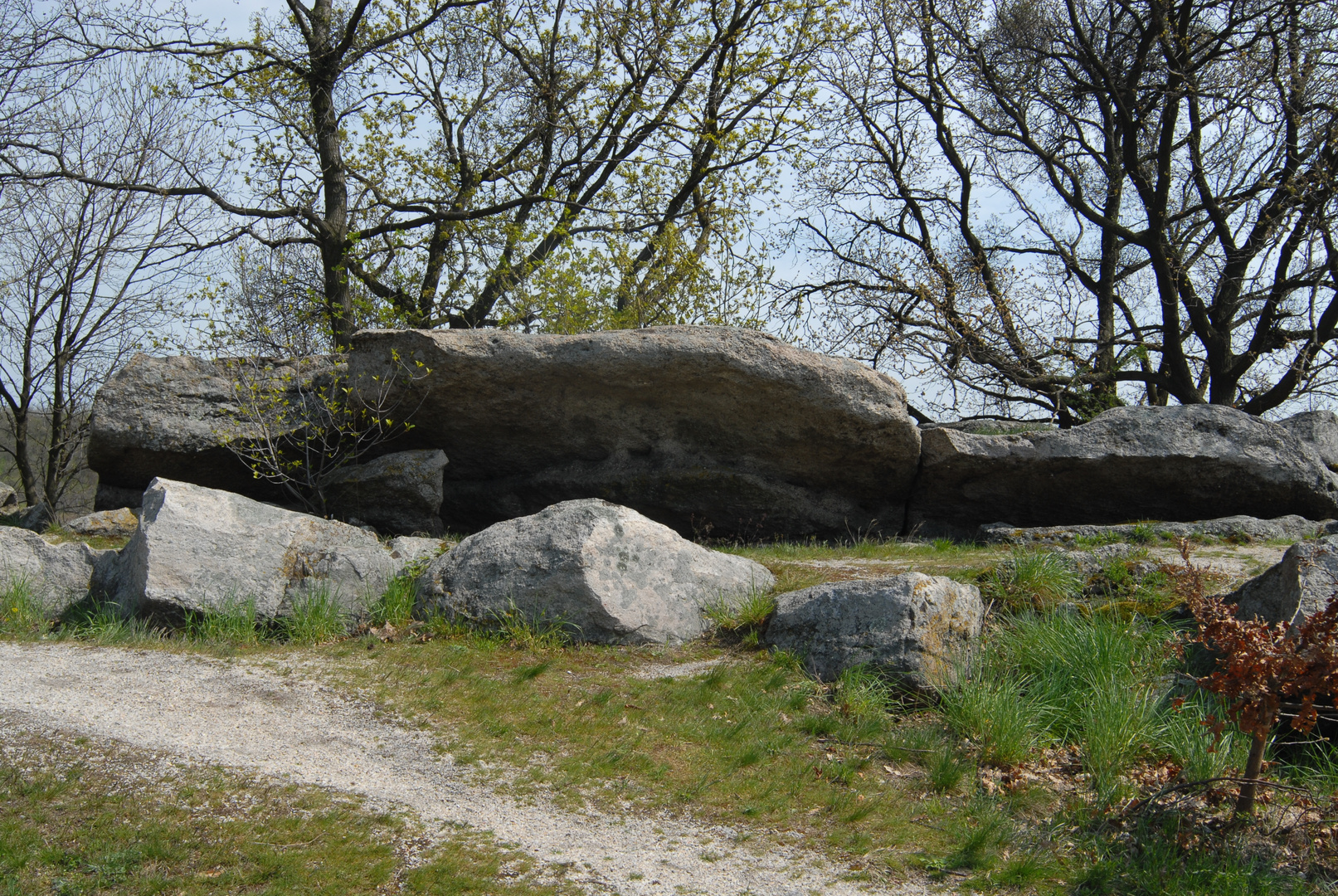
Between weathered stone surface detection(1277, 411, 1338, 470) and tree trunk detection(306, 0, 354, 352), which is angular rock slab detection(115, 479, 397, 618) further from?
weathered stone surface detection(1277, 411, 1338, 470)

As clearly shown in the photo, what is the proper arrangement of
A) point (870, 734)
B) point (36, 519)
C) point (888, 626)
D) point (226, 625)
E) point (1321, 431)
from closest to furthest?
point (870, 734), point (888, 626), point (226, 625), point (36, 519), point (1321, 431)

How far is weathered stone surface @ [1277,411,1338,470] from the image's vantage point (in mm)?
12048

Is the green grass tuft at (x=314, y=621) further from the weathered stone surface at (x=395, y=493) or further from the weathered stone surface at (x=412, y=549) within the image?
the weathered stone surface at (x=395, y=493)

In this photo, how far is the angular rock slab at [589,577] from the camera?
697 centimetres

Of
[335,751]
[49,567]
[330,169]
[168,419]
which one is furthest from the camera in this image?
[330,169]

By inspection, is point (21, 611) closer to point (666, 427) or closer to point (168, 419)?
point (168, 419)

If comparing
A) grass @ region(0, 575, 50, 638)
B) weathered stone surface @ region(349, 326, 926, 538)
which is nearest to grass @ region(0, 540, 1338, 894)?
grass @ region(0, 575, 50, 638)

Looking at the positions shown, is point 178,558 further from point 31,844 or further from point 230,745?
point 31,844

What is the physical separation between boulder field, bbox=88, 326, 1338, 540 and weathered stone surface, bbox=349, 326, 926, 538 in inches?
0.9

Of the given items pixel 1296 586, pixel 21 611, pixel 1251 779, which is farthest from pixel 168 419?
pixel 1296 586

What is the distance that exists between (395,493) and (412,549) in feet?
9.16

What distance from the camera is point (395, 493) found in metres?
10.7

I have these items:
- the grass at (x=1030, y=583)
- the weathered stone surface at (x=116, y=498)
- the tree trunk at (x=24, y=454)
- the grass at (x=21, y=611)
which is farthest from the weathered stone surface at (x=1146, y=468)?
the tree trunk at (x=24, y=454)

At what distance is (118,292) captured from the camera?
18312 mm
